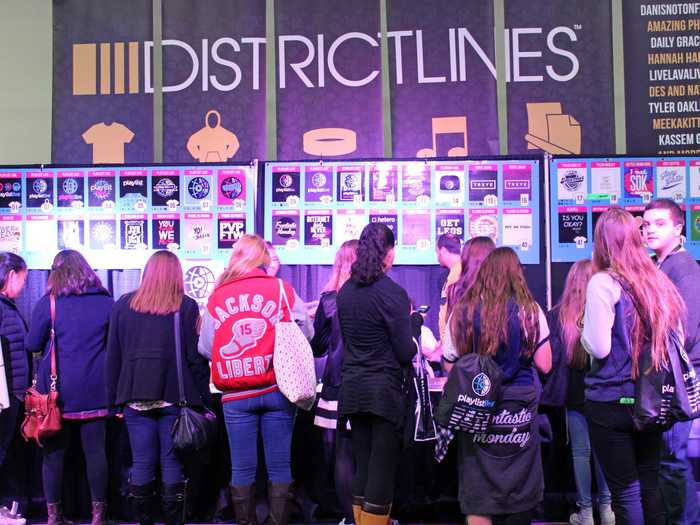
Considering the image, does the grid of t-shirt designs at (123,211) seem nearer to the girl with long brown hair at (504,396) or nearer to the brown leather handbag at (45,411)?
the brown leather handbag at (45,411)

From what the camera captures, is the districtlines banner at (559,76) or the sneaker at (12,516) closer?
the sneaker at (12,516)

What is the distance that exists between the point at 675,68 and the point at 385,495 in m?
4.07

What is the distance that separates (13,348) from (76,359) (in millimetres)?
490

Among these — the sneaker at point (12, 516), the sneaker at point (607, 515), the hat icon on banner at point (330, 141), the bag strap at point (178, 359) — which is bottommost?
the sneaker at point (12, 516)

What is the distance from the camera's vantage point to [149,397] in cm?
328

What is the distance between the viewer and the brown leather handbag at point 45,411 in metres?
3.61

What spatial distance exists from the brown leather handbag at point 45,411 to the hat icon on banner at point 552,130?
3529mm

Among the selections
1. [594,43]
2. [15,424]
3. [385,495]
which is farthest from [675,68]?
[15,424]

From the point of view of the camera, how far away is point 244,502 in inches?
126

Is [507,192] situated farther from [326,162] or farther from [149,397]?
[149,397]

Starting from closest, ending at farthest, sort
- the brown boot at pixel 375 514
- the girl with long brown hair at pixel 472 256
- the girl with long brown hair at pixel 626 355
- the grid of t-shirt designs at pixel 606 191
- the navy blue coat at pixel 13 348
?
1. the girl with long brown hair at pixel 626 355
2. the brown boot at pixel 375 514
3. the girl with long brown hair at pixel 472 256
4. the navy blue coat at pixel 13 348
5. the grid of t-shirt designs at pixel 606 191

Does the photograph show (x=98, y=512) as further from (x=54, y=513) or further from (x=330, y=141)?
(x=330, y=141)

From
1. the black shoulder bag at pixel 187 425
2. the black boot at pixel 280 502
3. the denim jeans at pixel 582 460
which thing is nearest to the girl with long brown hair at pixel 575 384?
the denim jeans at pixel 582 460

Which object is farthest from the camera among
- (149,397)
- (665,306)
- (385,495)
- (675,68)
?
(675,68)
